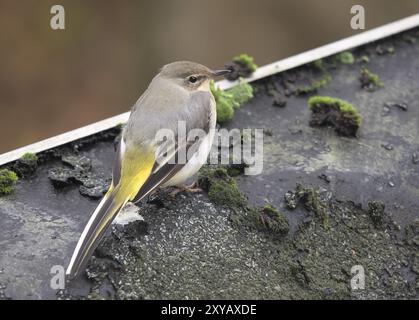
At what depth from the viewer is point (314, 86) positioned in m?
7.57

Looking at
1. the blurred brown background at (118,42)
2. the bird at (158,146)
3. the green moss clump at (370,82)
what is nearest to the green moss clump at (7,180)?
the bird at (158,146)

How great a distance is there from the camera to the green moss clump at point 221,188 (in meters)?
5.88

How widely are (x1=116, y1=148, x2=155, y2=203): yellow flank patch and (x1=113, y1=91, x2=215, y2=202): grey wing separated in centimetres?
4

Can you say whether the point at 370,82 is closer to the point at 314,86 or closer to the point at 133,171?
the point at 314,86

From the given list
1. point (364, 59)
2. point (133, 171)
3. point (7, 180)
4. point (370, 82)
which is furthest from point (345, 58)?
point (7, 180)

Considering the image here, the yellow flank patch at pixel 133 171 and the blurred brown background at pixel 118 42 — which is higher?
the blurred brown background at pixel 118 42

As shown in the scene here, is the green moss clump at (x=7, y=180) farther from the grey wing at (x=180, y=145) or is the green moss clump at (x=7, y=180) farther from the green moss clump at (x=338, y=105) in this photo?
the green moss clump at (x=338, y=105)

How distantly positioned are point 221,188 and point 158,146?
66 centimetres

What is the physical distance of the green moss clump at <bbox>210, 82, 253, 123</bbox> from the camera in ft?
22.8

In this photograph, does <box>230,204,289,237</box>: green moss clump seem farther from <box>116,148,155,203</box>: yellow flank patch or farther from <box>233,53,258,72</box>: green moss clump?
<box>233,53,258,72</box>: green moss clump

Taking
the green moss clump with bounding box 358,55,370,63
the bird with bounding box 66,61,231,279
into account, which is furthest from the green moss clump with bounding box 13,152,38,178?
the green moss clump with bounding box 358,55,370,63

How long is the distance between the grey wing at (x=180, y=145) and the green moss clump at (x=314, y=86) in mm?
1468

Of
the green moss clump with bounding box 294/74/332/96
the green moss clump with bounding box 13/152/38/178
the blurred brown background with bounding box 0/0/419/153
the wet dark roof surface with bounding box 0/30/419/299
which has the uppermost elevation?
the blurred brown background with bounding box 0/0/419/153

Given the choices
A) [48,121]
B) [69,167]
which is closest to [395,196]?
[69,167]
